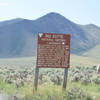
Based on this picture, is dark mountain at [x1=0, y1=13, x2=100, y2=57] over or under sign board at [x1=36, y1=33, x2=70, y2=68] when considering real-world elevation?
over

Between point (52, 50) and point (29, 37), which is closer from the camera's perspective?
point (52, 50)

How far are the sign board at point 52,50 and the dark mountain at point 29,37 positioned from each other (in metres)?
124

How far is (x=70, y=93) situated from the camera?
8.30 metres

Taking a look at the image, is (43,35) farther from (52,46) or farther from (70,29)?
(70,29)

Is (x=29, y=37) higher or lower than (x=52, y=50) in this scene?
higher

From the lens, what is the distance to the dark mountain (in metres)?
149

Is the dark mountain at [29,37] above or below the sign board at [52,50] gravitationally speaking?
above

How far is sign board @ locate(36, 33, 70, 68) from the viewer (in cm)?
895

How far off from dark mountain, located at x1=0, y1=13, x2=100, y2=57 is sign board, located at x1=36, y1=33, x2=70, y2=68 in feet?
407

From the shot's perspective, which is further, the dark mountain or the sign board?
the dark mountain

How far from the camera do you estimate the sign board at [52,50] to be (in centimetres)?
895

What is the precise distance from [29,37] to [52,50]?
6148 inches

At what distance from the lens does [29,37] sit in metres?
164

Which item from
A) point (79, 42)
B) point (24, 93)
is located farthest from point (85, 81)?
point (79, 42)
